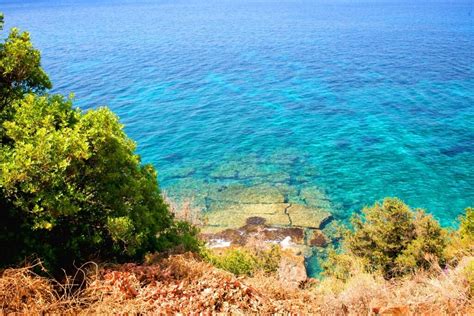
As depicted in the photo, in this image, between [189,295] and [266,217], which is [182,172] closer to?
[266,217]

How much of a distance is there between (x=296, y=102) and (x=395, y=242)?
153ft

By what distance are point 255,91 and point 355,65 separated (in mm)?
28924

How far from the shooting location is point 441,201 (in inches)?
1468

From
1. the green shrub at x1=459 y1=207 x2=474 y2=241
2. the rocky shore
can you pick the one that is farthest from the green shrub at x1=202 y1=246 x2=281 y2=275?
the green shrub at x1=459 y1=207 x2=474 y2=241

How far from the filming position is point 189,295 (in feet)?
36.4

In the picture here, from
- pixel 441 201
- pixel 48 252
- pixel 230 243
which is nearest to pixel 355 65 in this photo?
pixel 441 201

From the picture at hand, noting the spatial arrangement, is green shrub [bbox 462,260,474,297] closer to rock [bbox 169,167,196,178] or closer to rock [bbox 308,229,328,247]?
rock [bbox 308,229,328,247]

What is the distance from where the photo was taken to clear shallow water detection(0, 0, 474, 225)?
1697 inches

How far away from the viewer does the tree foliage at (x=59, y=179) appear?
10.9 m

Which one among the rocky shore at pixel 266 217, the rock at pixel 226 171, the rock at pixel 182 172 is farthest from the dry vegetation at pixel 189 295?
the rock at pixel 182 172

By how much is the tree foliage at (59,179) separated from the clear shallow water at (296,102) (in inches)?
→ 1036

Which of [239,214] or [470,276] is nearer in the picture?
[470,276]

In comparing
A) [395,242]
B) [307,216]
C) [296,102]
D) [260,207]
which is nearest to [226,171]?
[260,207]

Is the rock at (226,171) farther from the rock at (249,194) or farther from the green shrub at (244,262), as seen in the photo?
the green shrub at (244,262)
